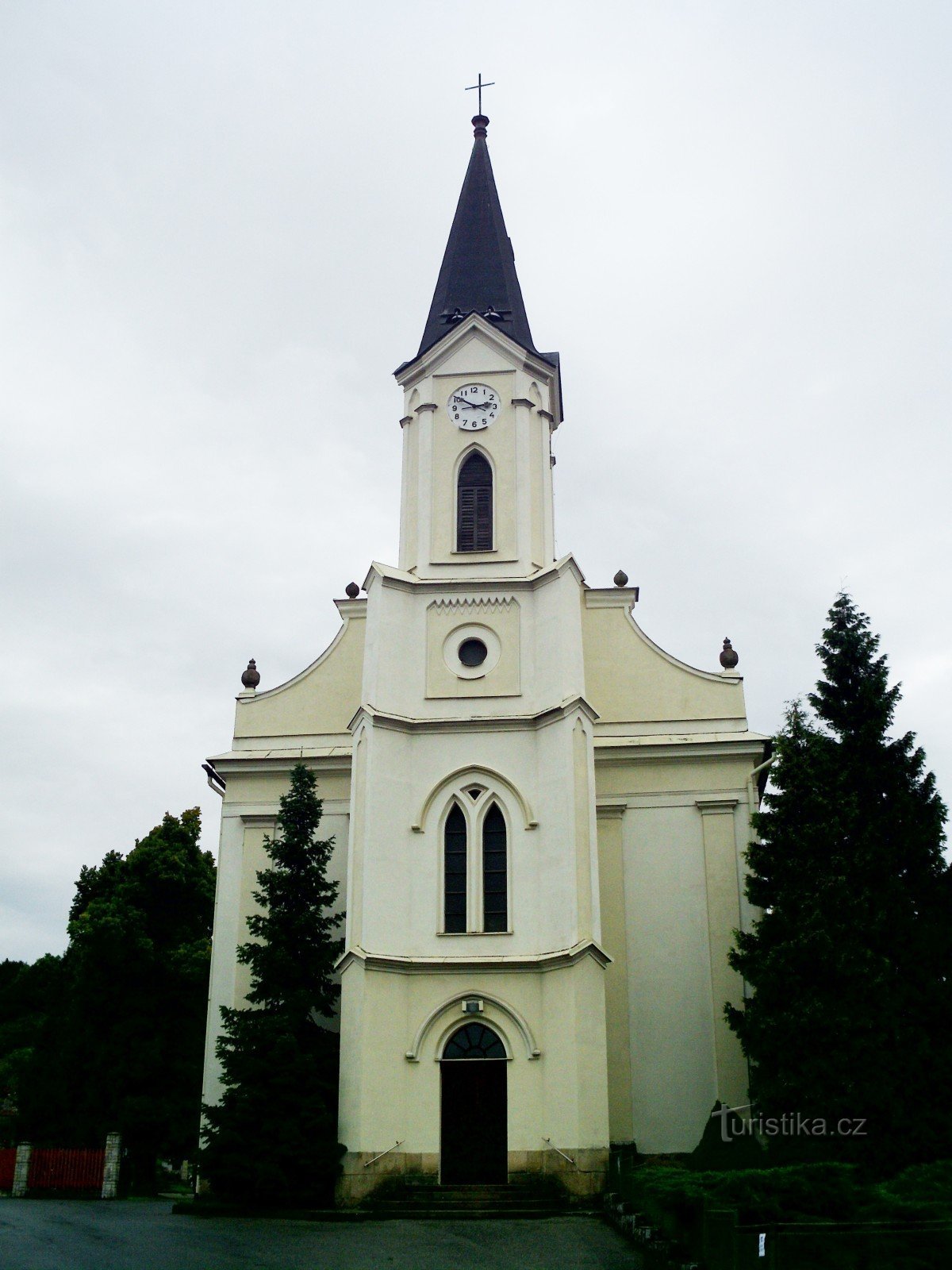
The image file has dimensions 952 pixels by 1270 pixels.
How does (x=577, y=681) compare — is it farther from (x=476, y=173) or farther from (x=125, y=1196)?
(x=476, y=173)

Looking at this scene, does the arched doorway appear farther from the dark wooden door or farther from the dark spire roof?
the dark spire roof

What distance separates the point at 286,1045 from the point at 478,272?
2073cm

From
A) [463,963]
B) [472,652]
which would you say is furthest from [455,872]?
[472,652]

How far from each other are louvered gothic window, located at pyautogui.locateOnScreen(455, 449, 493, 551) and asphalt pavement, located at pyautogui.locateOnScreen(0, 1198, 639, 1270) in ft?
48.3

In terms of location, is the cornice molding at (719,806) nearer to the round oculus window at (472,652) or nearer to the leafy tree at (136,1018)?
the round oculus window at (472,652)

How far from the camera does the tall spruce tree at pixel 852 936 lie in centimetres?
1998

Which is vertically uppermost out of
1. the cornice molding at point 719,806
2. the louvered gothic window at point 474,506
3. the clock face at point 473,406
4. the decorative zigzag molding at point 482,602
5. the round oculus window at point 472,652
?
the clock face at point 473,406

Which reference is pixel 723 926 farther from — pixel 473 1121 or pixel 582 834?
pixel 473 1121

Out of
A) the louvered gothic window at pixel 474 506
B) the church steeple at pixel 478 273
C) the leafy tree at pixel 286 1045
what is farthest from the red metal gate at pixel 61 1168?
the church steeple at pixel 478 273

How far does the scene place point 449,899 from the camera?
24.4 meters

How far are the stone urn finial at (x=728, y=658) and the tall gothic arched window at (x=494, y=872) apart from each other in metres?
6.81

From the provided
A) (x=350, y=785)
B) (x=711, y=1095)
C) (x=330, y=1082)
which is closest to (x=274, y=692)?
Answer: (x=350, y=785)

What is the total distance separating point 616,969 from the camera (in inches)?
997

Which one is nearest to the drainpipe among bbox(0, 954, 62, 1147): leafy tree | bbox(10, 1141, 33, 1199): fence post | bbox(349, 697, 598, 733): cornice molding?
bbox(349, 697, 598, 733): cornice molding
